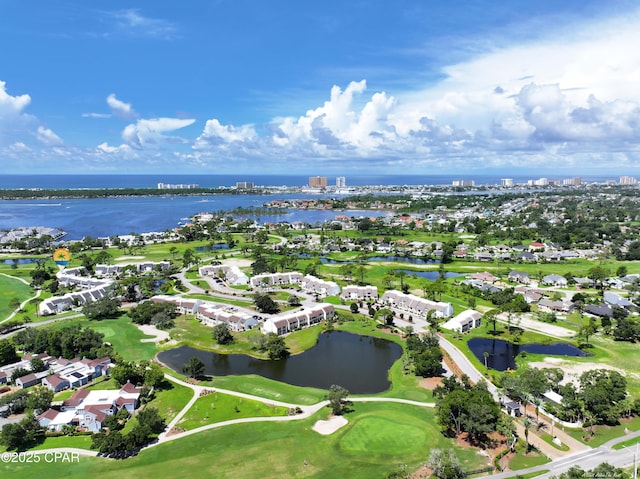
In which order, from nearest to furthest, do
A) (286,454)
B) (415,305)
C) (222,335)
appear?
(286,454), (222,335), (415,305)

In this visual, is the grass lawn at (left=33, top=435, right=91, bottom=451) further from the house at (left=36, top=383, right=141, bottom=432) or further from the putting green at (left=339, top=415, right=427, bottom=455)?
the putting green at (left=339, top=415, right=427, bottom=455)

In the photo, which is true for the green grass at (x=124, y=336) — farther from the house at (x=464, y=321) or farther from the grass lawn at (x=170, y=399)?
the house at (x=464, y=321)

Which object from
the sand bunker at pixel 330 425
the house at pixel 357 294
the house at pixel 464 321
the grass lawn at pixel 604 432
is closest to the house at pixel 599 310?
the house at pixel 464 321

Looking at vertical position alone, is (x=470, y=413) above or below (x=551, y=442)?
above

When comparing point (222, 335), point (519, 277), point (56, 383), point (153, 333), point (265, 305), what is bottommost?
point (153, 333)

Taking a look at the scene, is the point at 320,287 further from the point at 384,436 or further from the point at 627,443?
the point at 627,443

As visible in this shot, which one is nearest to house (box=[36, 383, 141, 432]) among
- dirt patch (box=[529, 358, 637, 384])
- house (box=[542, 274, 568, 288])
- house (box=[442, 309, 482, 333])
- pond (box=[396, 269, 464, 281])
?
house (box=[442, 309, 482, 333])

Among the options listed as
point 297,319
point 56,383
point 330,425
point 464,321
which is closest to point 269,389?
point 330,425
